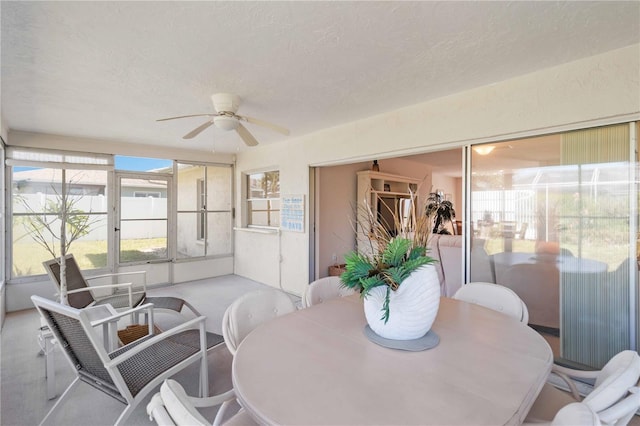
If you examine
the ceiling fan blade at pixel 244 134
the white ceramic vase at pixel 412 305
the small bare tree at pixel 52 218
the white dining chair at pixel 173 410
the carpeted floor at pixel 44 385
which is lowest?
the carpeted floor at pixel 44 385

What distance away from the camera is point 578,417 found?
799 millimetres

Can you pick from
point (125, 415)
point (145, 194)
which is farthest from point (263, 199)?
point (125, 415)

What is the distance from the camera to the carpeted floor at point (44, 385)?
6.30 ft

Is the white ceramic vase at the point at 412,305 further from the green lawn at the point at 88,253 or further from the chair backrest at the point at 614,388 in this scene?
the green lawn at the point at 88,253

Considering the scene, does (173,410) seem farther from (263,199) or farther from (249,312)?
(263,199)

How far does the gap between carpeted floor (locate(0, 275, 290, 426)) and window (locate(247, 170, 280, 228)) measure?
2261mm

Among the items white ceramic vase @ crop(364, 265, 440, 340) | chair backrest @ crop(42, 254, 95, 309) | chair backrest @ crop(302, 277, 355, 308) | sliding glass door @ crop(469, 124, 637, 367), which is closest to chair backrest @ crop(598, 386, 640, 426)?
white ceramic vase @ crop(364, 265, 440, 340)

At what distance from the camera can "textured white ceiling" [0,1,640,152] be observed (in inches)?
65.5

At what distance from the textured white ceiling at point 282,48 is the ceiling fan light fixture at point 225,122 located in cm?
26

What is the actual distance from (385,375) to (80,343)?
5.57ft

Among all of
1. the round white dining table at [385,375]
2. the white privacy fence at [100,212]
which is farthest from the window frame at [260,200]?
the round white dining table at [385,375]

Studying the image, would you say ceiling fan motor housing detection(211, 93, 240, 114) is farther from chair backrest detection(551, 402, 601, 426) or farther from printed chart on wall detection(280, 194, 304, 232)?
chair backrest detection(551, 402, 601, 426)

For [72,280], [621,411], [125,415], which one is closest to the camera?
[621,411]

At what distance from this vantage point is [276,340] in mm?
1354
